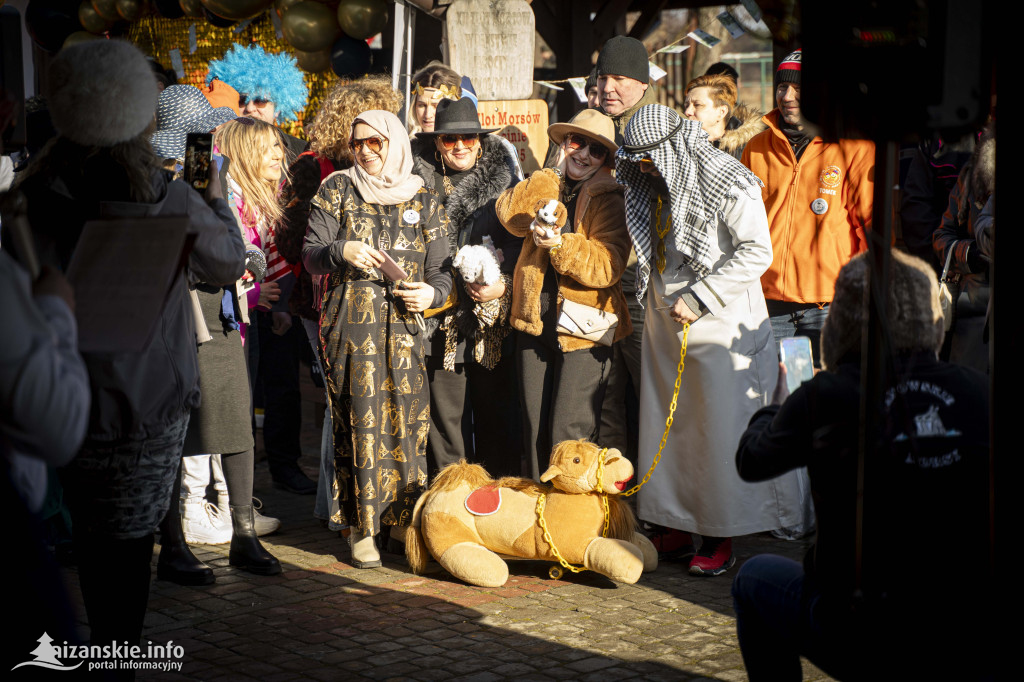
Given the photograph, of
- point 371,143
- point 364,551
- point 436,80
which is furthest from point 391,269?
point 436,80

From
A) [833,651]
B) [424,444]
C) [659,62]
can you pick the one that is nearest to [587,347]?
[424,444]

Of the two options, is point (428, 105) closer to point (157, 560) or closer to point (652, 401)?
point (652, 401)

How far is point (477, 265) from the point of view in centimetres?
507

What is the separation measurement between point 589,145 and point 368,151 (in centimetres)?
113

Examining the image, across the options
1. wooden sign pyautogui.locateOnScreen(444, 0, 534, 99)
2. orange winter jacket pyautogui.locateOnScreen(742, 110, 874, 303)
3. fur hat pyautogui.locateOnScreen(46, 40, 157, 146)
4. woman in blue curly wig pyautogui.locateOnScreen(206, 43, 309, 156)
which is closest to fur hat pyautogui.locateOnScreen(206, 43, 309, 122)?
woman in blue curly wig pyautogui.locateOnScreen(206, 43, 309, 156)

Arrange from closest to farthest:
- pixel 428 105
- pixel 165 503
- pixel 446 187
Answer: pixel 165 503 < pixel 446 187 < pixel 428 105

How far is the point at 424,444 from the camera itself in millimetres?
5102

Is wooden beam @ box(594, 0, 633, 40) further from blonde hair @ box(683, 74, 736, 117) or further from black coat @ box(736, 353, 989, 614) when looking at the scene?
black coat @ box(736, 353, 989, 614)

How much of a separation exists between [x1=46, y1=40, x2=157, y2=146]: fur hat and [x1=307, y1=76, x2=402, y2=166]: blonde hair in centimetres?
283

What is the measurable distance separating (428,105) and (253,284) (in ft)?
5.64

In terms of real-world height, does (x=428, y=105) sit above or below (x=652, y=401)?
above

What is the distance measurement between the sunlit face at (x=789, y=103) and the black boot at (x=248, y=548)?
11.0 ft

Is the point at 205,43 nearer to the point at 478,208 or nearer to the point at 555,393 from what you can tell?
the point at 478,208

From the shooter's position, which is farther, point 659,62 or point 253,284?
point 659,62
